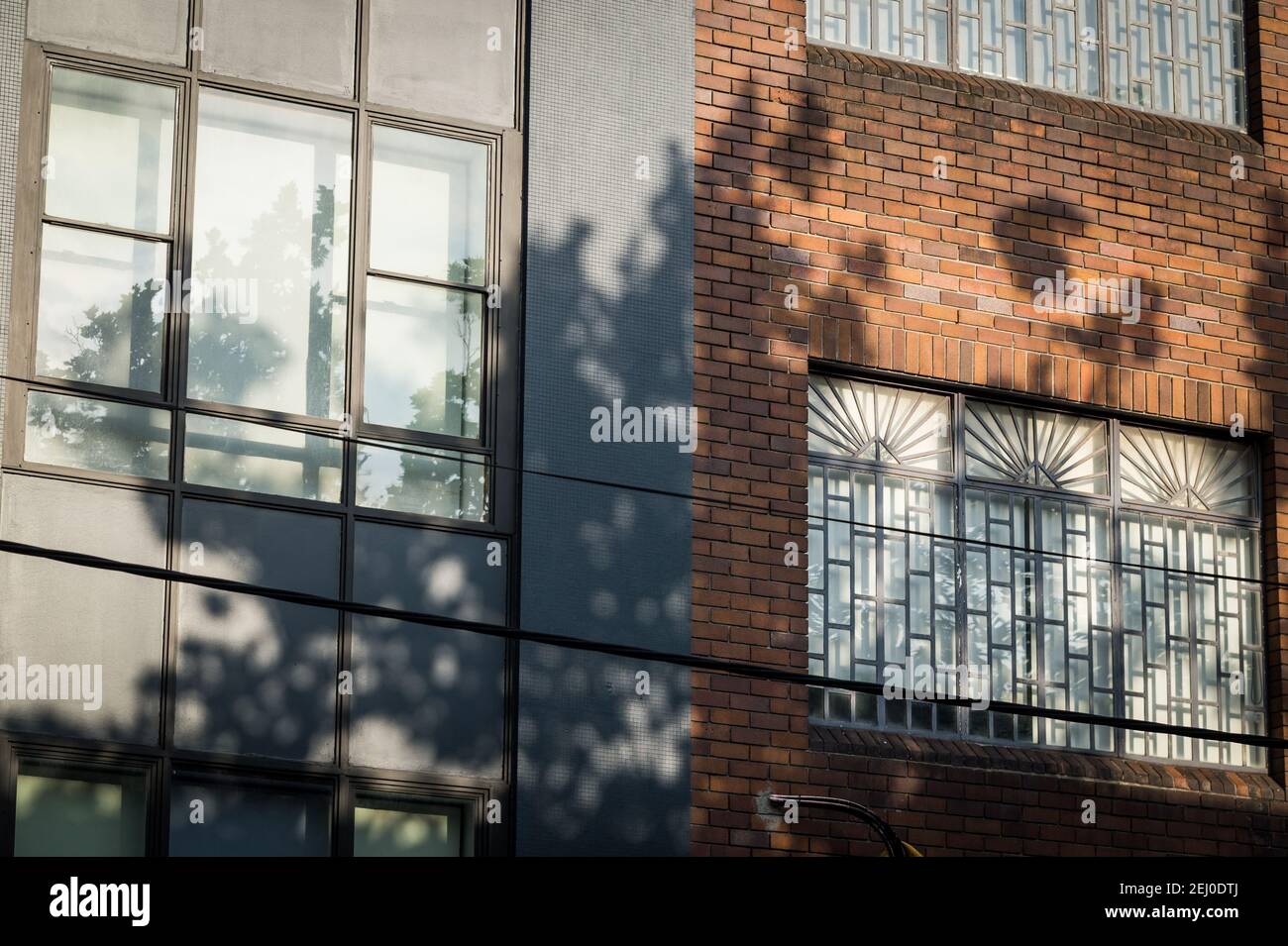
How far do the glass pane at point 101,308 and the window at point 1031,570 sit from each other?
13.3 feet

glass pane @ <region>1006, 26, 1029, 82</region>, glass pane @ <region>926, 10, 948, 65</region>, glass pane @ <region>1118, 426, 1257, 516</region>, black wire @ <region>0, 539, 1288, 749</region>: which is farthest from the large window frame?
glass pane @ <region>1118, 426, 1257, 516</region>

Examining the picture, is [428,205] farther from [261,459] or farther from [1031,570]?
[1031,570]

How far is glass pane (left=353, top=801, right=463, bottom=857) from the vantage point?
10.8 meters

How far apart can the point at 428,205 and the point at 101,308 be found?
205 cm

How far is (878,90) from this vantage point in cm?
1267

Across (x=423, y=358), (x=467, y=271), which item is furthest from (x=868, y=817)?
(x=467, y=271)

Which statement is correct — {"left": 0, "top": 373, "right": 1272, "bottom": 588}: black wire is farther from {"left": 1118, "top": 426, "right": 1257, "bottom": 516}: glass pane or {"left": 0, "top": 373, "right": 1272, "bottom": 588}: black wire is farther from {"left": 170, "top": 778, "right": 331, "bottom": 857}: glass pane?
{"left": 170, "top": 778, "right": 331, "bottom": 857}: glass pane

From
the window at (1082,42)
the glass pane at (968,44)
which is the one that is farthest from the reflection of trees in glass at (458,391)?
the glass pane at (968,44)

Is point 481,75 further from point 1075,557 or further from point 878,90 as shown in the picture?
point 1075,557

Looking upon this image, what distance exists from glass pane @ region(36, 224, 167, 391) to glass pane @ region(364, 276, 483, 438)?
4.05 feet

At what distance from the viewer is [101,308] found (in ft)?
35.4

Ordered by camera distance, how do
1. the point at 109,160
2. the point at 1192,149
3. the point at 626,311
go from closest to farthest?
the point at 109,160
the point at 626,311
the point at 1192,149

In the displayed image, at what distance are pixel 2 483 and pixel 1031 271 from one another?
258 inches

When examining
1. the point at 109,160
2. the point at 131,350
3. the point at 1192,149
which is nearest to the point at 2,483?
the point at 131,350
